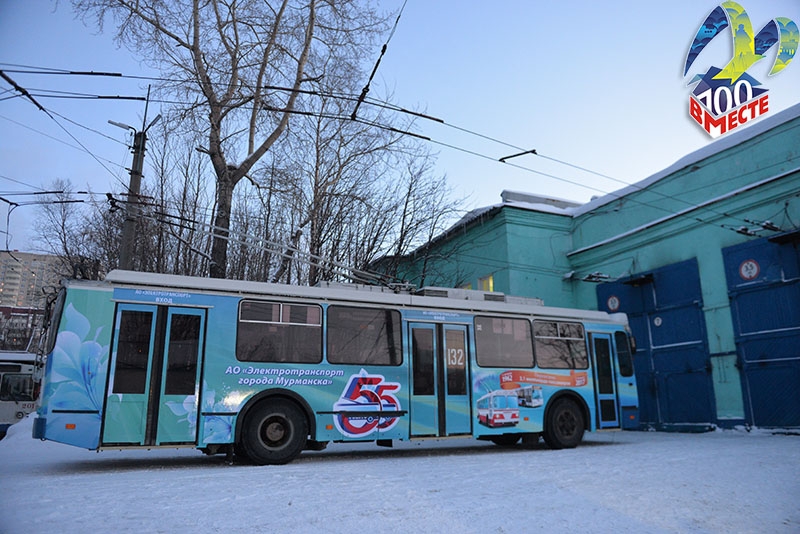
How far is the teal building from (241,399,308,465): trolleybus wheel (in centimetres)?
1138

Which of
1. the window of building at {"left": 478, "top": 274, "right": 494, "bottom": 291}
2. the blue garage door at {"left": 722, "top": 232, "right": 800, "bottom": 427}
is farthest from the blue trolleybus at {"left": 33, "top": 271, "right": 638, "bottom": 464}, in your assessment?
the window of building at {"left": 478, "top": 274, "right": 494, "bottom": 291}

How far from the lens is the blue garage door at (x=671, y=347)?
1672cm

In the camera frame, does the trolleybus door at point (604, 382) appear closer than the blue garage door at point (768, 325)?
Yes

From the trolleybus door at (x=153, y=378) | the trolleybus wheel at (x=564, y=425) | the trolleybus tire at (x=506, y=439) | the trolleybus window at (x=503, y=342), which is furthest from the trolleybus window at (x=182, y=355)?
the trolleybus wheel at (x=564, y=425)

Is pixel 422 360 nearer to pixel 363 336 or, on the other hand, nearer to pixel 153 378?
pixel 363 336

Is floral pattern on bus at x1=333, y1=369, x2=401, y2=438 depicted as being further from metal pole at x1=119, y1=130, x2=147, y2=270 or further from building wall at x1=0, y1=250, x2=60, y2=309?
building wall at x1=0, y1=250, x2=60, y2=309

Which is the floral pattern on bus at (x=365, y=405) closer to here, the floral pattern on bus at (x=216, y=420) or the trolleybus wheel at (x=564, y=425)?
the floral pattern on bus at (x=216, y=420)

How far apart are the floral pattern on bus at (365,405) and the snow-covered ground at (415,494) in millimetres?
602

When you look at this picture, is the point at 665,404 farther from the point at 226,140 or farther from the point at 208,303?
the point at 226,140

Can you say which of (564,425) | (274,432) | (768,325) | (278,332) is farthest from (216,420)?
(768,325)

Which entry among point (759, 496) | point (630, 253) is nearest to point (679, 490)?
point (759, 496)

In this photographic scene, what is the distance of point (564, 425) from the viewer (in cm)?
1248

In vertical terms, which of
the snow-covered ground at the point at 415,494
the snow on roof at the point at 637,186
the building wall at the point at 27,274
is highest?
the snow on roof at the point at 637,186

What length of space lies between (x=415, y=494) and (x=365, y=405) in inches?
160
